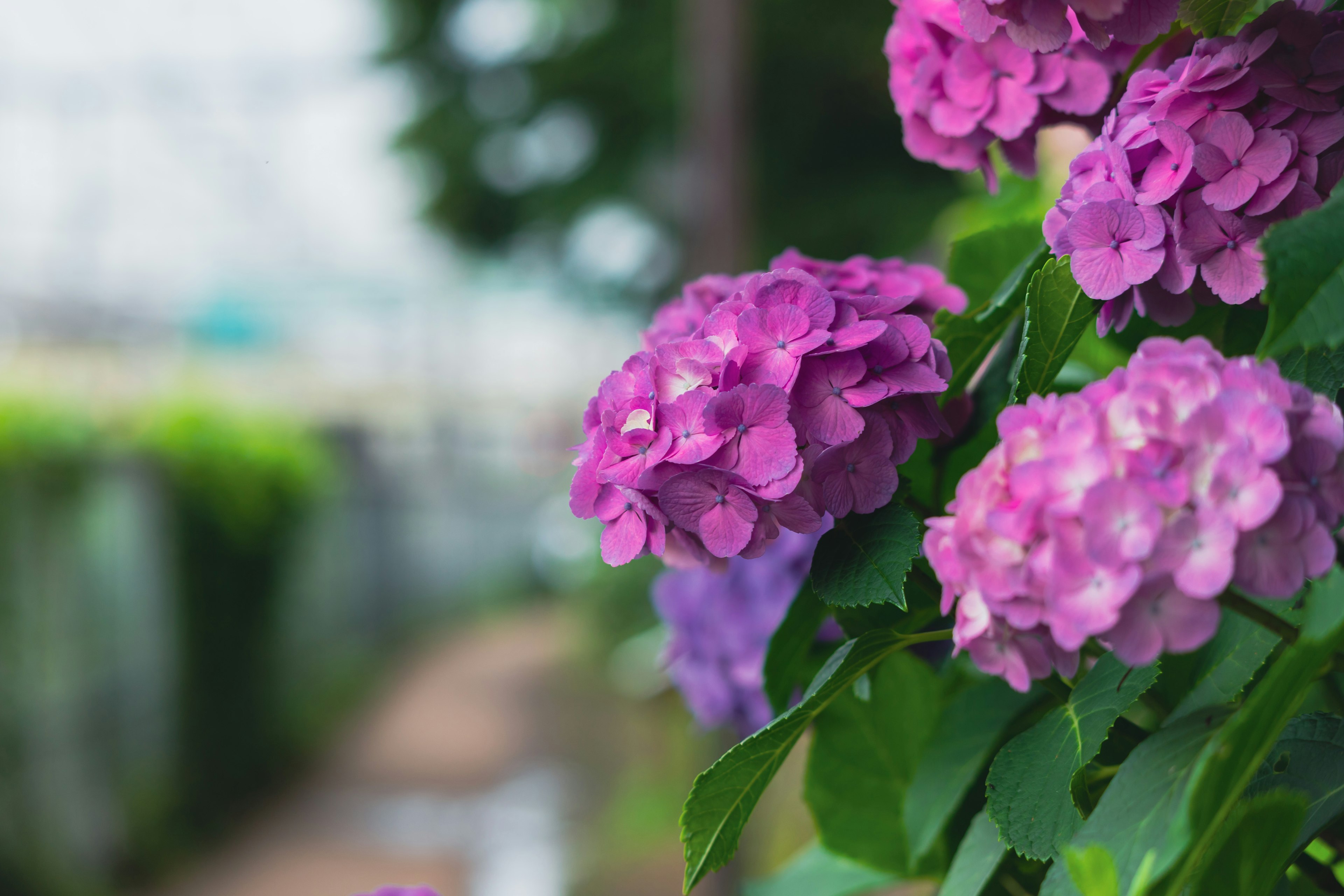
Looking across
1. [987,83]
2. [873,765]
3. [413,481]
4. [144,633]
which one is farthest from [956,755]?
[413,481]

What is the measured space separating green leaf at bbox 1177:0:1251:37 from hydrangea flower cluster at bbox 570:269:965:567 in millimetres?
150

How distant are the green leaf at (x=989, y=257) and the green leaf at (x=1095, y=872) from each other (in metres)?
0.37

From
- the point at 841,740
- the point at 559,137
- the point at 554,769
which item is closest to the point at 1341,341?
the point at 841,740

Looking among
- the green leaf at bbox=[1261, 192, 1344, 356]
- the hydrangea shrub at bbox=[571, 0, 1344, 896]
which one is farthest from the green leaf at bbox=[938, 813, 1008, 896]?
the green leaf at bbox=[1261, 192, 1344, 356]

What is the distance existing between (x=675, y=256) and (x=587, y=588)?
2175 millimetres

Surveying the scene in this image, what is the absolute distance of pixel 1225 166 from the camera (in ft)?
1.30

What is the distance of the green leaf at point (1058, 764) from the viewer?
377 millimetres

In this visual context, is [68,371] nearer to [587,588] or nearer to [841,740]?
[587,588]

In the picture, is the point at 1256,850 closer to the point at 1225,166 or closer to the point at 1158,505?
the point at 1158,505

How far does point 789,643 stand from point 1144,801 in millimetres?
206

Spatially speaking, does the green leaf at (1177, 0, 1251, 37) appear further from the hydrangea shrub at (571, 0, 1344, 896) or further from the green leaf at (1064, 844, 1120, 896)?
the green leaf at (1064, 844, 1120, 896)

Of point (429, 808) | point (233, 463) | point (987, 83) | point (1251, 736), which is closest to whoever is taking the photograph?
point (1251, 736)

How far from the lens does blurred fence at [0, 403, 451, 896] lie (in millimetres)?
3568

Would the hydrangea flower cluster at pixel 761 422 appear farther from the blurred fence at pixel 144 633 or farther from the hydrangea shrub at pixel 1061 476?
the blurred fence at pixel 144 633
